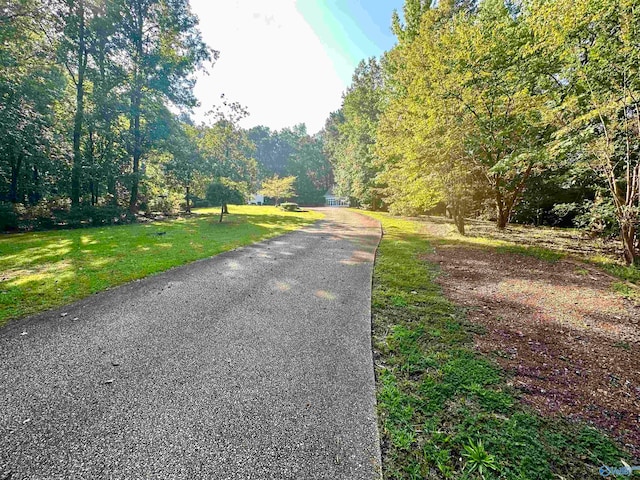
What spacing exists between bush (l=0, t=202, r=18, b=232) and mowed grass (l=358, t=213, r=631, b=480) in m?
16.3

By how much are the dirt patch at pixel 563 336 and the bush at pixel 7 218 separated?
17.1 metres

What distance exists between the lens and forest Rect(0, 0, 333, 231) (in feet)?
41.0

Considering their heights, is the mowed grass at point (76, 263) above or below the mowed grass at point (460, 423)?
above

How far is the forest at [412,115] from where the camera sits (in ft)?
21.9

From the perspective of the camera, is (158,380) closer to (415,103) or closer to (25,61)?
(415,103)

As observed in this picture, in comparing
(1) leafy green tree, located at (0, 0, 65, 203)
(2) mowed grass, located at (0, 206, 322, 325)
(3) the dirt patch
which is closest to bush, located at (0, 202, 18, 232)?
(2) mowed grass, located at (0, 206, 322, 325)

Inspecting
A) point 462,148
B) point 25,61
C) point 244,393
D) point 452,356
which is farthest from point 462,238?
point 25,61

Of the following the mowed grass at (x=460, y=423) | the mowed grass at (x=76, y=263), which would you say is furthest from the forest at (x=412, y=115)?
the mowed grass at (x=460, y=423)

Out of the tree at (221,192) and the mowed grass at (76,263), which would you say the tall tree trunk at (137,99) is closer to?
the tree at (221,192)

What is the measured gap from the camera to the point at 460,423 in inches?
85.0

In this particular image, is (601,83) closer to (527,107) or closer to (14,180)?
(527,107)

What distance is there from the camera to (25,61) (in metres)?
13.0

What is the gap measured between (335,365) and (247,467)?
1314mm

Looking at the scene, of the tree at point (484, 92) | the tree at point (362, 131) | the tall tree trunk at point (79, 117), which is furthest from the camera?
the tree at point (362, 131)
